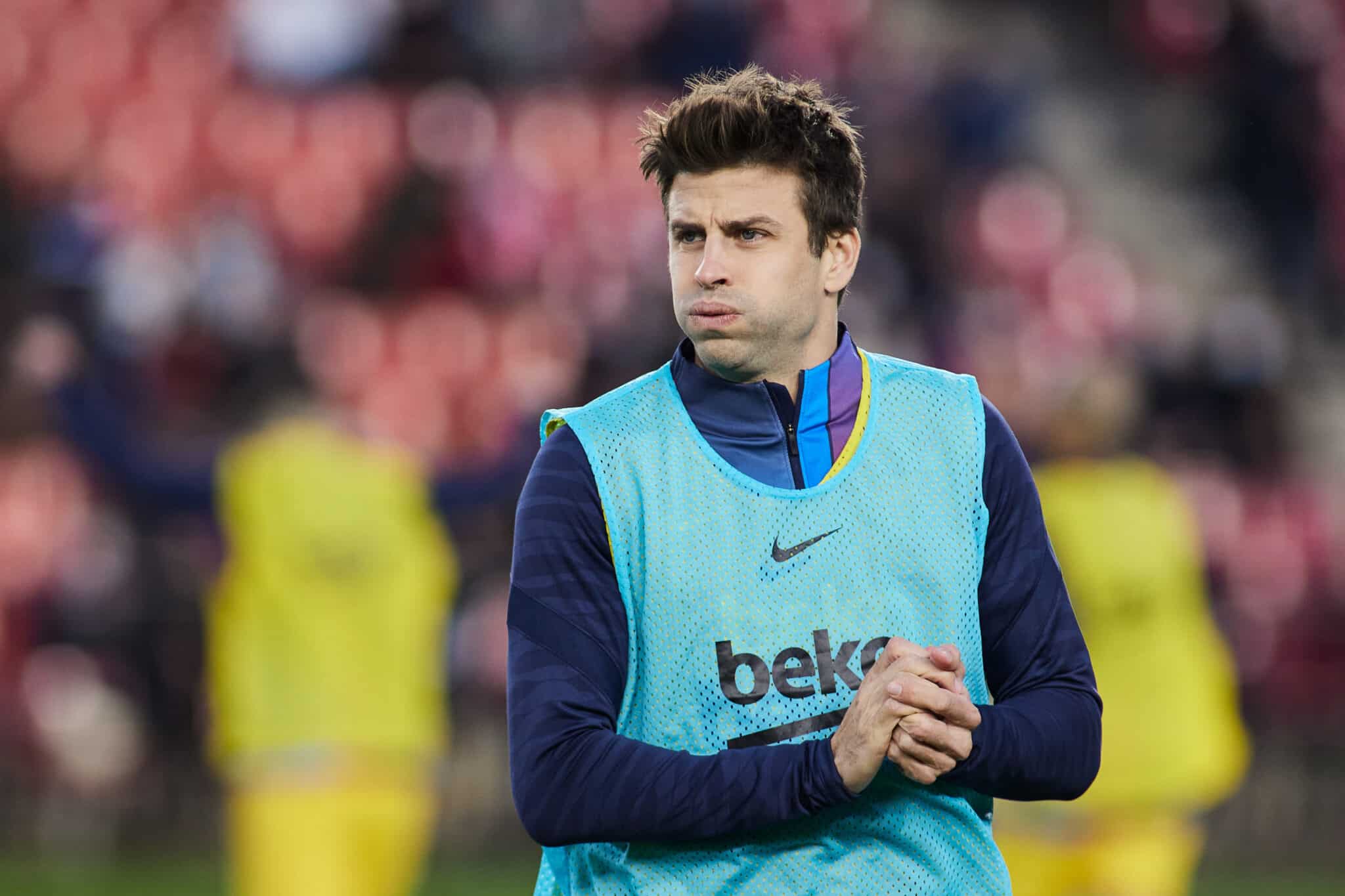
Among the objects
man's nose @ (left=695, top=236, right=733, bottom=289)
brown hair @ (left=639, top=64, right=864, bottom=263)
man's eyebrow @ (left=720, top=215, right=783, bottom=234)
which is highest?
brown hair @ (left=639, top=64, right=864, bottom=263)

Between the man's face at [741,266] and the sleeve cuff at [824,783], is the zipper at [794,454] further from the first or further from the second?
the sleeve cuff at [824,783]

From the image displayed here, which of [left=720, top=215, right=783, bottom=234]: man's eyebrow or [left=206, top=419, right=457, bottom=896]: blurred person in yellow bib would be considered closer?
[left=720, top=215, right=783, bottom=234]: man's eyebrow

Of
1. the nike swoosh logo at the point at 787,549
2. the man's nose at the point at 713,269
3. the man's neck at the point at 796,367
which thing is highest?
the man's nose at the point at 713,269

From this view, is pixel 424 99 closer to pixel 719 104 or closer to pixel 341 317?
pixel 341 317

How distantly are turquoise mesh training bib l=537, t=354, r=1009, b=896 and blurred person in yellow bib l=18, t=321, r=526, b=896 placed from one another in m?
3.28

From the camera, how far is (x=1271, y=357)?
12.1 meters

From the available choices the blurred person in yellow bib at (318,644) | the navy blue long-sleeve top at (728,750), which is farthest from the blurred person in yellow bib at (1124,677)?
the navy blue long-sleeve top at (728,750)

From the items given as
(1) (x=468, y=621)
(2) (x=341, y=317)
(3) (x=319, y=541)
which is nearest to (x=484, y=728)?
(1) (x=468, y=621)

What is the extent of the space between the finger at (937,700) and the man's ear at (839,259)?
665mm

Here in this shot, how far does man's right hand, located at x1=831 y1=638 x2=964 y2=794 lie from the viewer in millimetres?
2471

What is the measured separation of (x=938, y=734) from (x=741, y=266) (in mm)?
711

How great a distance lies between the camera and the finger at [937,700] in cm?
246

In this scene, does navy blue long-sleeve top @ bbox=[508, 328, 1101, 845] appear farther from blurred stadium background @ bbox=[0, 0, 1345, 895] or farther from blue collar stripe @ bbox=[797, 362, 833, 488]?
blurred stadium background @ bbox=[0, 0, 1345, 895]

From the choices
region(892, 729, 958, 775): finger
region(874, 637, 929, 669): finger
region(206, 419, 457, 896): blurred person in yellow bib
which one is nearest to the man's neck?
region(874, 637, 929, 669): finger
